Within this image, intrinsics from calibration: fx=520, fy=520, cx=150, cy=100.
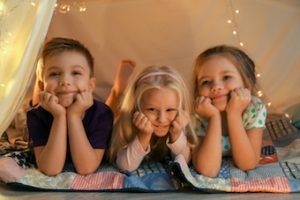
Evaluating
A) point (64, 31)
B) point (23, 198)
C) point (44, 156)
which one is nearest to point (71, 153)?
point (44, 156)

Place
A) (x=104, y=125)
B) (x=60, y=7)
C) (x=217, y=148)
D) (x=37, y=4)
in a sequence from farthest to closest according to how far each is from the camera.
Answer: (x=60, y=7)
(x=104, y=125)
(x=217, y=148)
(x=37, y=4)

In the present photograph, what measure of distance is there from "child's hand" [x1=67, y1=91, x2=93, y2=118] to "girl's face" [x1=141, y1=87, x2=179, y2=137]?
0.50 ft

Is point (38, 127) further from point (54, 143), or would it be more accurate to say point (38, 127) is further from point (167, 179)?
point (167, 179)

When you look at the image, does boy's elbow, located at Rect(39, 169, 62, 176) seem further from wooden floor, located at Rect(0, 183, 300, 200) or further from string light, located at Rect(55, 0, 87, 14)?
string light, located at Rect(55, 0, 87, 14)

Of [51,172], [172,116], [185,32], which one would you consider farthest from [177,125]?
[185,32]

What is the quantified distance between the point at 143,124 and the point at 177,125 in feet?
0.33

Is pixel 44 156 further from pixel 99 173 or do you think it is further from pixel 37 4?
pixel 37 4

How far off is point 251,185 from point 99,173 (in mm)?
419

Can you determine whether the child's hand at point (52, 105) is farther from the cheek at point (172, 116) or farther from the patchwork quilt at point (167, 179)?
the cheek at point (172, 116)

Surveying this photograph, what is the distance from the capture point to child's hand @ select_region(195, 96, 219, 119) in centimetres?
147

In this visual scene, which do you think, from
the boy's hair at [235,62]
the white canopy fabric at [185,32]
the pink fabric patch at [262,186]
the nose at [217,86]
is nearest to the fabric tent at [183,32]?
the white canopy fabric at [185,32]

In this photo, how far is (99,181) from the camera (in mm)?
1391

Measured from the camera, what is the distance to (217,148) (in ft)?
4.66

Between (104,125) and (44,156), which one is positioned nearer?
(44,156)
